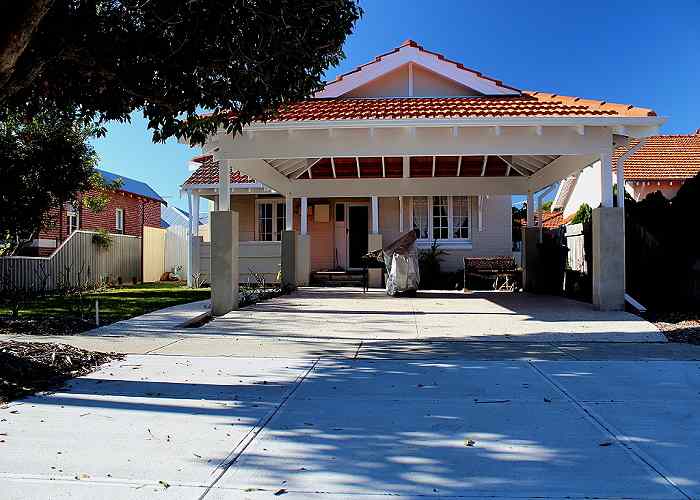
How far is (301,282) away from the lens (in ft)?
63.0

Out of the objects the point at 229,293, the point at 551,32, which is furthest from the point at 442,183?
the point at 229,293

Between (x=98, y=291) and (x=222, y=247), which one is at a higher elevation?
(x=222, y=247)

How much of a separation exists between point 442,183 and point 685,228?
7.09m

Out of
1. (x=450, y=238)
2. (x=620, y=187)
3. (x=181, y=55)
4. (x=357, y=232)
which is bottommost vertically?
(x=450, y=238)

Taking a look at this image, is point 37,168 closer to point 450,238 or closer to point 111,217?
point 450,238

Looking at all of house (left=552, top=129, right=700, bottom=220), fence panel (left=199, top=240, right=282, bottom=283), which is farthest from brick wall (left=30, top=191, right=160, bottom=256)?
house (left=552, top=129, right=700, bottom=220)

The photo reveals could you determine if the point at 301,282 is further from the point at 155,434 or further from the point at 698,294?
the point at 155,434

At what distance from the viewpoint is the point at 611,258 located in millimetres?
11273

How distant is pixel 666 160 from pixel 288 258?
14440 millimetres

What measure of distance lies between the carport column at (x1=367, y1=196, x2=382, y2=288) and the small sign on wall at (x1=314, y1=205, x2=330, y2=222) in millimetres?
2173

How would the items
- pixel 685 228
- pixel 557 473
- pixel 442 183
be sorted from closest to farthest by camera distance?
pixel 557 473 < pixel 685 228 < pixel 442 183

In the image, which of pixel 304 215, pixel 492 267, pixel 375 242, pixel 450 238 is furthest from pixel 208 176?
pixel 492 267

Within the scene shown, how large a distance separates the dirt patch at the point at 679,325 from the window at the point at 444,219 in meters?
9.88

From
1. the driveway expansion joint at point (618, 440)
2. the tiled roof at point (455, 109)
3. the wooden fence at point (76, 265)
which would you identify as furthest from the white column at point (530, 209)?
the wooden fence at point (76, 265)
